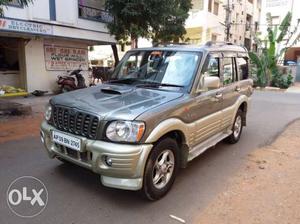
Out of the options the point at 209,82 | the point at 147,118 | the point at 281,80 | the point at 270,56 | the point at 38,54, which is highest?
the point at 270,56

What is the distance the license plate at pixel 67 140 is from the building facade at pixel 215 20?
21.4m

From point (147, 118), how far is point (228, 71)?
2.70 m

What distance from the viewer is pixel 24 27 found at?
10.3 m

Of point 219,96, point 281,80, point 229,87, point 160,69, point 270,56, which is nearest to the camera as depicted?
point 160,69

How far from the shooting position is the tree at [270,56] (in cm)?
1708

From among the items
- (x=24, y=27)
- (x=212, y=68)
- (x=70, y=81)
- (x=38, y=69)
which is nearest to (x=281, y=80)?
(x=70, y=81)

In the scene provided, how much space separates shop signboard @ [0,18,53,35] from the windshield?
22.7 ft

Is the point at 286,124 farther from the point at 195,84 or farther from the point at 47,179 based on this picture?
the point at 47,179

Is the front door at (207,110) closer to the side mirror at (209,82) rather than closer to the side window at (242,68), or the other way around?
the side mirror at (209,82)

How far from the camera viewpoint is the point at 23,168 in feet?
14.1

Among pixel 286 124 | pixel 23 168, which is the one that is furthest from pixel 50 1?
pixel 286 124

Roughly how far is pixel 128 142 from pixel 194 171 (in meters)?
1.75

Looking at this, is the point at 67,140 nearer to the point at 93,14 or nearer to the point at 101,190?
the point at 101,190

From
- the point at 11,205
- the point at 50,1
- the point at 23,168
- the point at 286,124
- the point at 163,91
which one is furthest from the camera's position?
the point at 50,1
